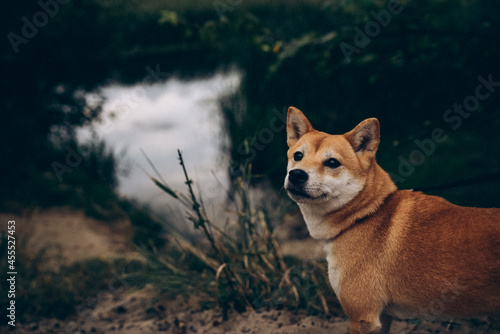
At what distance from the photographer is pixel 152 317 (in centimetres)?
431

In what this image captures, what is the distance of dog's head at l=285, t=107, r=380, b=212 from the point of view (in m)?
2.43

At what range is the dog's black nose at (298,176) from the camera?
7.89ft

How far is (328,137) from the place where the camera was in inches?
104

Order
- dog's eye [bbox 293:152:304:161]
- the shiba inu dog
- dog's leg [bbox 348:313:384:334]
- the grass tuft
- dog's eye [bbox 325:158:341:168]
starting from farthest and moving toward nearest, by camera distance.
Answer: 1. the grass tuft
2. dog's eye [bbox 293:152:304:161]
3. dog's eye [bbox 325:158:341:168]
4. dog's leg [bbox 348:313:384:334]
5. the shiba inu dog

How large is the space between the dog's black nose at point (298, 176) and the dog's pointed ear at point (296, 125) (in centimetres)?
48

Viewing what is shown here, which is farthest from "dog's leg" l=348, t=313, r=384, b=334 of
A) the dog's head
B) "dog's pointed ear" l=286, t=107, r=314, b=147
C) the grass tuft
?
"dog's pointed ear" l=286, t=107, r=314, b=147

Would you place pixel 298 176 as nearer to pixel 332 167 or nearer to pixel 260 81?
pixel 332 167

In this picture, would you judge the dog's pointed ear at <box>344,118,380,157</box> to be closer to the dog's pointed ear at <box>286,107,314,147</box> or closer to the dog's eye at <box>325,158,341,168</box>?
the dog's eye at <box>325,158,341,168</box>

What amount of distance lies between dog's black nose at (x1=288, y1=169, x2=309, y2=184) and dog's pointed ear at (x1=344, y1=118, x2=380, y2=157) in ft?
1.48

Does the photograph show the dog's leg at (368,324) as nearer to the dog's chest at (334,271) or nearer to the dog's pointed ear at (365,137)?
the dog's chest at (334,271)

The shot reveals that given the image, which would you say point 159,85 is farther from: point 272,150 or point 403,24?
point 403,24

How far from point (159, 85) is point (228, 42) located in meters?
1.56

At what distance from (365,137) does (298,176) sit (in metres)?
0.56

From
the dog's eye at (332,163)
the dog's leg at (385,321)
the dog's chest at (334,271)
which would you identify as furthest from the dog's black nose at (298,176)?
the dog's leg at (385,321)
